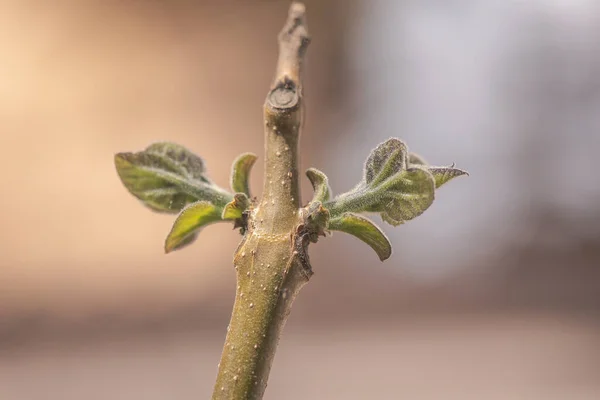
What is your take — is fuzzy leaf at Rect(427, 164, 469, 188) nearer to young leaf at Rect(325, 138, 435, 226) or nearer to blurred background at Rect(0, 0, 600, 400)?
young leaf at Rect(325, 138, 435, 226)

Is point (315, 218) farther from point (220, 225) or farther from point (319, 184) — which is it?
point (220, 225)

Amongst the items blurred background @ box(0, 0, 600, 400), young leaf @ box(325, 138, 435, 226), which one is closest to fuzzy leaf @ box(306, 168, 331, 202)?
young leaf @ box(325, 138, 435, 226)

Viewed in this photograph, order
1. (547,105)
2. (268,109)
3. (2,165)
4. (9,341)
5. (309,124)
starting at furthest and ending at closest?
(547,105)
(309,124)
(2,165)
(9,341)
(268,109)

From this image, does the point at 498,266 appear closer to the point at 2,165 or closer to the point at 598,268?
the point at 598,268

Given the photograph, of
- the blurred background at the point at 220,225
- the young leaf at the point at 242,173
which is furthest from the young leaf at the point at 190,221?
the blurred background at the point at 220,225

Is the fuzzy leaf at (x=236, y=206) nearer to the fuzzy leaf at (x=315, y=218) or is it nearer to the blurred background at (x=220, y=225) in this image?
the fuzzy leaf at (x=315, y=218)

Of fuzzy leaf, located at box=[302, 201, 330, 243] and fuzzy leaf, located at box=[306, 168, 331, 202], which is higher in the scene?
fuzzy leaf, located at box=[306, 168, 331, 202]

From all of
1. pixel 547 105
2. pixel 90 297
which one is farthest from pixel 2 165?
pixel 547 105
